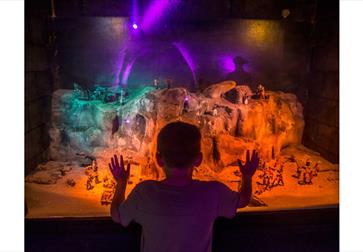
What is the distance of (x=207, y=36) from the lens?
3445mm

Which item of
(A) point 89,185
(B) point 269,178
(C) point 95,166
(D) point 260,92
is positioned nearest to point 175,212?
(A) point 89,185

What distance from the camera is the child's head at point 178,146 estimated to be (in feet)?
5.11

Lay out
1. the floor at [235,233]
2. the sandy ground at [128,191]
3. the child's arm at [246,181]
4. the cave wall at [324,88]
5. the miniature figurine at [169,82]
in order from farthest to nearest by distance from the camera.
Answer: the miniature figurine at [169,82] → the cave wall at [324,88] → the sandy ground at [128,191] → the floor at [235,233] → the child's arm at [246,181]

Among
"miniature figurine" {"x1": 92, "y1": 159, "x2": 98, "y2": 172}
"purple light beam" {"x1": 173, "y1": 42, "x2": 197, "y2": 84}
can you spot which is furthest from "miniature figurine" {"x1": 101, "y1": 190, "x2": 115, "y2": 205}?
"purple light beam" {"x1": 173, "y1": 42, "x2": 197, "y2": 84}

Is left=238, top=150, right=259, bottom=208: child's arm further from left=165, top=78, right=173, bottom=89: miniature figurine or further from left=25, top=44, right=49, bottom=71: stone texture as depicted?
left=25, top=44, right=49, bottom=71: stone texture

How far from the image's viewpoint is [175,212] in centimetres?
155

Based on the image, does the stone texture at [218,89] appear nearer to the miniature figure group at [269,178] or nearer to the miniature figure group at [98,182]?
the miniature figure group at [269,178]

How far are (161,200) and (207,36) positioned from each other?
2.19m

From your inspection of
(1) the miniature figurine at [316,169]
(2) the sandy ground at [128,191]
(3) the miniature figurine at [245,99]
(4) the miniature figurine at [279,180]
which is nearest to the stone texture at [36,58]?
(2) the sandy ground at [128,191]

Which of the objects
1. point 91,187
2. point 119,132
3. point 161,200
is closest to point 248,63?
point 119,132

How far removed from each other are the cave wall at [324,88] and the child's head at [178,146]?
201 centimetres

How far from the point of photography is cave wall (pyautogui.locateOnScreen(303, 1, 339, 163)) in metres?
3.32
